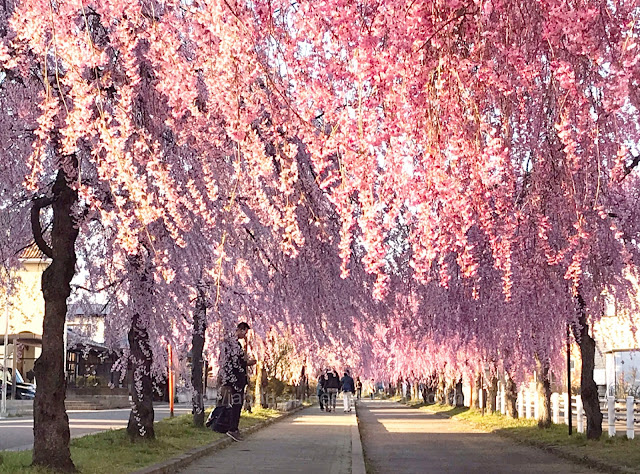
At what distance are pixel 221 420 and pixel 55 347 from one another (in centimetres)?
642

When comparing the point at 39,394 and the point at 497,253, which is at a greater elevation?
the point at 497,253

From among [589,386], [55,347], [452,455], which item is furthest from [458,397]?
[55,347]

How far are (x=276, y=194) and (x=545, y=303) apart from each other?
10160 millimetres

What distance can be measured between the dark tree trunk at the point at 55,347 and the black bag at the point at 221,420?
19.3 feet

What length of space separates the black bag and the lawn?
0.66 metres

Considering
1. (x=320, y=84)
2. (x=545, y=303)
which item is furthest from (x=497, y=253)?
(x=545, y=303)

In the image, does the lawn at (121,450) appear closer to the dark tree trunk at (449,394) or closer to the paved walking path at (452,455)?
the paved walking path at (452,455)

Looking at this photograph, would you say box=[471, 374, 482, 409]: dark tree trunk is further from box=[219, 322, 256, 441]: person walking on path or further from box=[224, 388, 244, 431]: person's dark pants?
box=[219, 322, 256, 441]: person walking on path

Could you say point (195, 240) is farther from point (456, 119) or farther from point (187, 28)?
point (456, 119)

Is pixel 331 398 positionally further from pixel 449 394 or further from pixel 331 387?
pixel 449 394

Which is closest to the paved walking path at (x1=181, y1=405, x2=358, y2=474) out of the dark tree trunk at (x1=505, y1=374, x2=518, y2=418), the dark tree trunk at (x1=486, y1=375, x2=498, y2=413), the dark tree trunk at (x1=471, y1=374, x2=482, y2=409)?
the dark tree trunk at (x1=505, y1=374, x2=518, y2=418)

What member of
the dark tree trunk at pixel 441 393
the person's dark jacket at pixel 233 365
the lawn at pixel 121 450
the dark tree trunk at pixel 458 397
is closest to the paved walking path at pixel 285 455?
the lawn at pixel 121 450

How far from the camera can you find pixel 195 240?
12852mm

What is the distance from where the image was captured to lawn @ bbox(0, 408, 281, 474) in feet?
44.8
